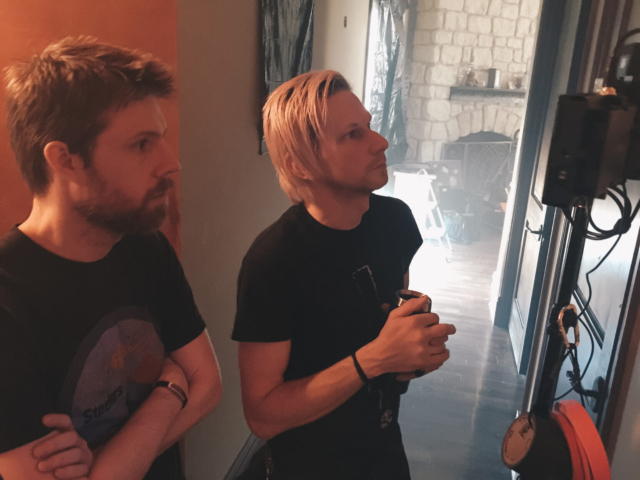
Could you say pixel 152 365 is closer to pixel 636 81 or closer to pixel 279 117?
pixel 279 117

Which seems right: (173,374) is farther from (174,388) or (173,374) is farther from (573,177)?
(573,177)

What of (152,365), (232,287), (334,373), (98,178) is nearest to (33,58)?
(98,178)

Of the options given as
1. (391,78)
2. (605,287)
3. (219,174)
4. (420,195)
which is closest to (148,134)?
(219,174)

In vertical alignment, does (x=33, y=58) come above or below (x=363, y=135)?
above

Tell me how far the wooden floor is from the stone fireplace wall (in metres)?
2.99

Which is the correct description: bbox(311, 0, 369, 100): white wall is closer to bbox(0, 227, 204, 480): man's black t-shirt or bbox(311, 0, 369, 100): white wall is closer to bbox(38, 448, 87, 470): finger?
bbox(0, 227, 204, 480): man's black t-shirt

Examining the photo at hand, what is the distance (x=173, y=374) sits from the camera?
92cm

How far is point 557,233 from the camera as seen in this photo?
6.59 ft

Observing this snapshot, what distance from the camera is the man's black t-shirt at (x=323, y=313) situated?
0.94 meters

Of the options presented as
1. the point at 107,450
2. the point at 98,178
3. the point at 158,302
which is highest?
the point at 98,178

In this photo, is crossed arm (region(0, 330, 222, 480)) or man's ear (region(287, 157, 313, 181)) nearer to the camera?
crossed arm (region(0, 330, 222, 480))

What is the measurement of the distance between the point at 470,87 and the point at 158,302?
5984 millimetres

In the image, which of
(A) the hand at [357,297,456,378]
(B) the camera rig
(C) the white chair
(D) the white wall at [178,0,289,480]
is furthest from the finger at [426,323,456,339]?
(C) the white chair

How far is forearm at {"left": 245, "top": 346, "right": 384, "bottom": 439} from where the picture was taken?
35.7 inches
